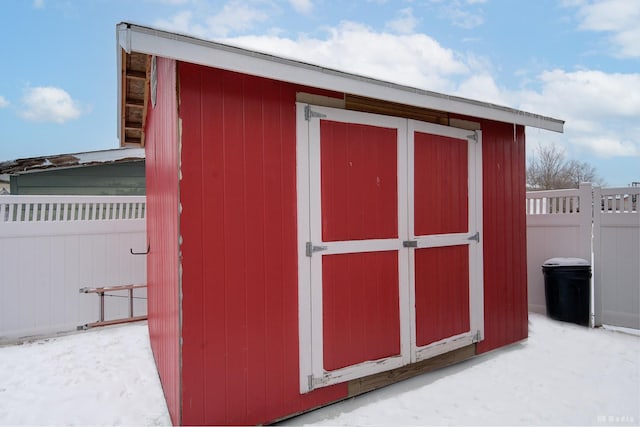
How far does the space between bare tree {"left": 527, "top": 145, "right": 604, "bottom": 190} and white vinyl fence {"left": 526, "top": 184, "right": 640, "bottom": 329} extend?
14281 mm

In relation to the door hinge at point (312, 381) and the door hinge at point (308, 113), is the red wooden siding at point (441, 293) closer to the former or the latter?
the door hinge at point (312, 381)

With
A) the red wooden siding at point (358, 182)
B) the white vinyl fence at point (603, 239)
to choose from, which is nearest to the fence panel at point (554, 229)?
the white vinyl fence at point (603, 239)

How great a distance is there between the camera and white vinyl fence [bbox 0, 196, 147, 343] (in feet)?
12.8

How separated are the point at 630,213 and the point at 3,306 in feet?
21.5

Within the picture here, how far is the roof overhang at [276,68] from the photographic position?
1778mm

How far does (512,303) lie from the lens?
367 centimetres

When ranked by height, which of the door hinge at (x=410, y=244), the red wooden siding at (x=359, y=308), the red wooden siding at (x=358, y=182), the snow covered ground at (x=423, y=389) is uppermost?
the red wooden siding at (x=358, y=182)

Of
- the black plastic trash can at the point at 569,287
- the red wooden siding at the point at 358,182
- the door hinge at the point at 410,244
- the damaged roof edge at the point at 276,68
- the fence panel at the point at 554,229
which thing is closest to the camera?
the damaged roof edge at the point at 276,68

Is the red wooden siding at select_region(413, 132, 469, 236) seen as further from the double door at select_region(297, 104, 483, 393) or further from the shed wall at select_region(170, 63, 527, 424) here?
the shed wall at select_region(170, 63, 527, 424)

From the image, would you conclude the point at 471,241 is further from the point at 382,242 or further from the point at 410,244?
the point at 382,242

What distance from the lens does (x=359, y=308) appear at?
2631 millimetres

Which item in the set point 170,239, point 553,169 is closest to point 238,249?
point 170,239

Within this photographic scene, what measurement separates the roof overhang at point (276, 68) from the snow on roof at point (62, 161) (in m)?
3.47

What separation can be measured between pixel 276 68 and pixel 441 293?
2.14m
